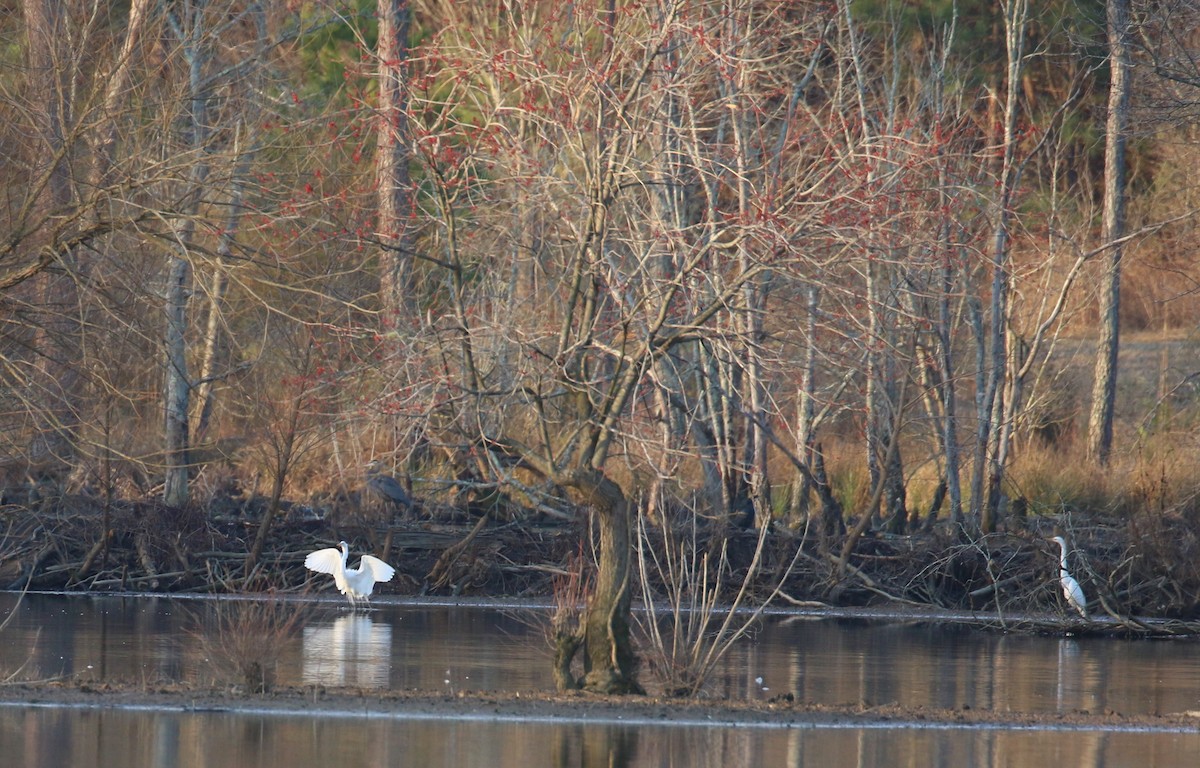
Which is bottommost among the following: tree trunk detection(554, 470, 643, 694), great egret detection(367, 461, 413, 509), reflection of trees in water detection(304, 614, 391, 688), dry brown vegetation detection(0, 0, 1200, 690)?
reflection of trees in water detection(304, 614, 391, 688)

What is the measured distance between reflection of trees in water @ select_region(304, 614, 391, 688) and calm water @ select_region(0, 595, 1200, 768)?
31mm

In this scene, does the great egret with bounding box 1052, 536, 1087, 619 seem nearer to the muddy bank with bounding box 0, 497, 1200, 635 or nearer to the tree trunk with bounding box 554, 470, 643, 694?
the muddy bank with bounding box 0, 497, 1200, 635

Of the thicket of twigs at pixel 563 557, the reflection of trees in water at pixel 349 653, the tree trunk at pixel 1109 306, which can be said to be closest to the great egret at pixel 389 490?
the thicket of twigs at pixel 563 557

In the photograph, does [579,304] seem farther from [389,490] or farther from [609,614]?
[389,490]

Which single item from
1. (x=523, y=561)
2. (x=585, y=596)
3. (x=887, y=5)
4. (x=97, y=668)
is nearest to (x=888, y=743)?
(x=585, y=596)

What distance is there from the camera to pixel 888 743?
11766 mm

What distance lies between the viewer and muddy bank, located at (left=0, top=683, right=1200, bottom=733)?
482 inches

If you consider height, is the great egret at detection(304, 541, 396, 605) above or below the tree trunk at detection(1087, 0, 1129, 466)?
below

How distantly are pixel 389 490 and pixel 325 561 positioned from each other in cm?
365

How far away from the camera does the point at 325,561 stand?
2198 cm

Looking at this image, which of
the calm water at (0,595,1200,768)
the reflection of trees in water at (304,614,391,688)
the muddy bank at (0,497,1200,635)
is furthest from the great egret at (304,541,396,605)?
the muddy bank at (0,497,1200,635)

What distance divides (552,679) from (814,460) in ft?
36.2

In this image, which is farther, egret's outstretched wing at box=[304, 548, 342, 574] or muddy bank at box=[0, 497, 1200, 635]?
muddy bank at box=[0, 497, 1200, 635]

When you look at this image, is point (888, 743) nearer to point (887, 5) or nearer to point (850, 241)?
point (850, 241)
